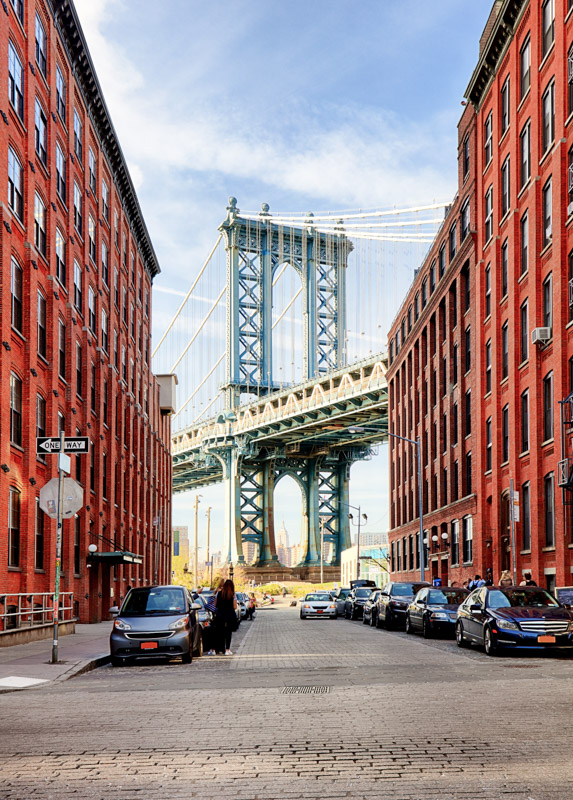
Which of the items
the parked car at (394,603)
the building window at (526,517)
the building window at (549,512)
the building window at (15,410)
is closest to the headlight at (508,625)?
the parked car at (394,603)

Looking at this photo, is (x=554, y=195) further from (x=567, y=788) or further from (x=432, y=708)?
(x=567, y=788)

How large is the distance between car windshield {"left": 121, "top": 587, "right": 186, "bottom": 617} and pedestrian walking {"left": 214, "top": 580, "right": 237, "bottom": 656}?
0.85 m

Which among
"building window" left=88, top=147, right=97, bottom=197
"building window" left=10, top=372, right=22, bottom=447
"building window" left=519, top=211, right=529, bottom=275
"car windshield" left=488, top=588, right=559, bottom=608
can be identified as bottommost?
"car windshield" left=488, top=588, right=559, bottom=608

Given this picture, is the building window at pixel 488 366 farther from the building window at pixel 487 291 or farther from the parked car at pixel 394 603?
the parked car at pixel 394 603

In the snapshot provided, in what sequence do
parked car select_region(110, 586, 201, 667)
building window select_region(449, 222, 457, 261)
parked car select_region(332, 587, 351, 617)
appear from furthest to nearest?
building window select_region(449, 222, 457, 261) < parked car select_region(332, 587, 351, 617) < parked car select_region(110, 586, 201, 667)

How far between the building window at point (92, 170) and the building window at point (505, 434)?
63.4 ft

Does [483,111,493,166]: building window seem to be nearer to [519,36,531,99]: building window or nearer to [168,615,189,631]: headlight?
[519,36,531,99]: building window

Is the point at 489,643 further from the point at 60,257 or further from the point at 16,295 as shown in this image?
the point at 60,257

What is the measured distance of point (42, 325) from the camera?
32.3 m

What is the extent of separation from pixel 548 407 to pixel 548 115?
32.7 feet

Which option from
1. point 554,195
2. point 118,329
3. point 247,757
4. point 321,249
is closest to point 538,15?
point 554,195

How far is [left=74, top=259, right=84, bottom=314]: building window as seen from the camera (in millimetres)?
38750

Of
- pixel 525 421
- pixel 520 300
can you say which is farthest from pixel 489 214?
pixel 525 421

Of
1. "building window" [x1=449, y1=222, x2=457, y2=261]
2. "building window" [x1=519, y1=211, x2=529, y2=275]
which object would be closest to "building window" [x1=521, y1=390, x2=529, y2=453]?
"building window" [x1=519, y1=211, x2=529, y2=275]
